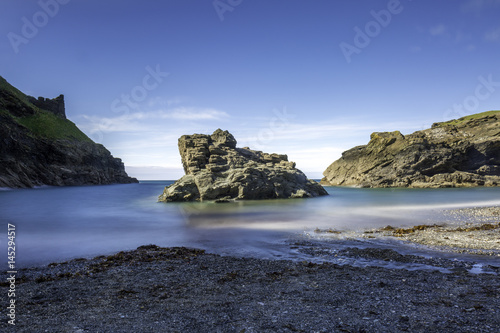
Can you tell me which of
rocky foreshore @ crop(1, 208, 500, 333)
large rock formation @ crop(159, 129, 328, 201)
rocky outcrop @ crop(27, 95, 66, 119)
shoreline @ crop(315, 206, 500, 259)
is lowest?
rocky foreshore @ crop(1, 208, 500, 333)

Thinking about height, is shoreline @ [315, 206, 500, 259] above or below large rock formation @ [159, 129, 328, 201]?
below

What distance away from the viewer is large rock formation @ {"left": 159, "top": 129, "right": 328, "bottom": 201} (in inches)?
1516

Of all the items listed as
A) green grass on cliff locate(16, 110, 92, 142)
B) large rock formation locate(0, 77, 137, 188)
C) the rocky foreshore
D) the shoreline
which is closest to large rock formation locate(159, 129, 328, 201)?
the shoreline

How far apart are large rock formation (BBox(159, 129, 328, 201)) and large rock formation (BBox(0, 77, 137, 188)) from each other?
50.5 metres

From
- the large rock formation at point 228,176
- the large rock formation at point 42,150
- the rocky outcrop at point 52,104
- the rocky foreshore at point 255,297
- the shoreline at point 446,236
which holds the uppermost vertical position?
the rocky outcrop at point 52,104

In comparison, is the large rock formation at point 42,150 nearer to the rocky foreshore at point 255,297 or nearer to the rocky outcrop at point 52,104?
the rocky outcrop at point 52,104

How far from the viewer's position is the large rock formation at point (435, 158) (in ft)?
224

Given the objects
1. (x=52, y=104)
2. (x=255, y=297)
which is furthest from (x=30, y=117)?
(x=255, y=297)

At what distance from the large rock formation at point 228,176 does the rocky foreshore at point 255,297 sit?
27.5m

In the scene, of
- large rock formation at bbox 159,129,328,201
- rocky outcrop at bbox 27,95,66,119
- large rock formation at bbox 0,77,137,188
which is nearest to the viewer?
large rock formation at bbox 159,129,328,201

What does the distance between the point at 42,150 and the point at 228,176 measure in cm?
7474

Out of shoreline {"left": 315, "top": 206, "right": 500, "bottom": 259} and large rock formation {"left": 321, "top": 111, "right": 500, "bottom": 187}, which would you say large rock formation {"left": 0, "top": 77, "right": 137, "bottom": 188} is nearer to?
shoreline {"left": 315, "top": 206, "right": 500, "bottom": 259}

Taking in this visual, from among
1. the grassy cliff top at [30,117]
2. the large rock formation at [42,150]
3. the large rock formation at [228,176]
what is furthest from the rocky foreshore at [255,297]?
the grassy cliff top at [30,117]

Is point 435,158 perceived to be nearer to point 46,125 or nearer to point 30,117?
point 46,125
